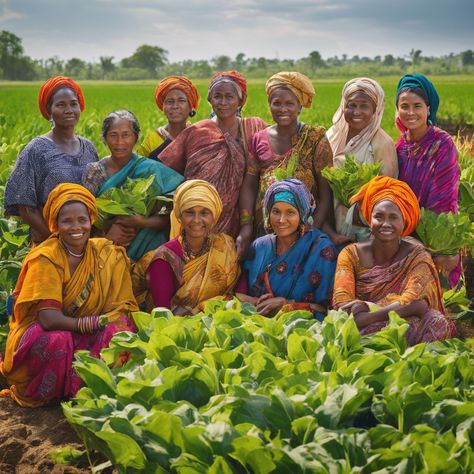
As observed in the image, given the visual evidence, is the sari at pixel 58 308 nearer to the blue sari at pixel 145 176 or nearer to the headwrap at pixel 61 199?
the headwrap at pixel 61 199

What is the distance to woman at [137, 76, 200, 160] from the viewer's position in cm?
571

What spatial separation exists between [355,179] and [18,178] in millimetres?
2231

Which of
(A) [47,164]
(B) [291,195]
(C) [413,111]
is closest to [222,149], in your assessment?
(B) [291,195]

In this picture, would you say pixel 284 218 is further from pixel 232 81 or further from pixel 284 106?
pixel 232 81

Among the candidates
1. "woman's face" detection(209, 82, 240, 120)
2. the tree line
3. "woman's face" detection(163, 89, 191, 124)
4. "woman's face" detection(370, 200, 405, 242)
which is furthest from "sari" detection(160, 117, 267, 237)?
the tree line

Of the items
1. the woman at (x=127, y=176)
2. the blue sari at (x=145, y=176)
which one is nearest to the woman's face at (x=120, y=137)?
the woman at (x=127, y=176)

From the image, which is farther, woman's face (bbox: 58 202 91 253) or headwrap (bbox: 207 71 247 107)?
headwrap (bbox: 207 71 247 107)

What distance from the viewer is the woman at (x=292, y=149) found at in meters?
5.14

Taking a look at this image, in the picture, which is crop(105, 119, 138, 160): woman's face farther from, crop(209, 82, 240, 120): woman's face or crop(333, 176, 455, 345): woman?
crop(333, 176, 455, 345): woman

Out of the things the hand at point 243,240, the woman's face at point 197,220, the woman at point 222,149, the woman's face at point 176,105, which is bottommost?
the hand at point 243,240

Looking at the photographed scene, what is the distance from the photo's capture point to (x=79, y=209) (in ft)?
14.7

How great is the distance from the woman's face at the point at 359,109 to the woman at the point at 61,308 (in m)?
1.78

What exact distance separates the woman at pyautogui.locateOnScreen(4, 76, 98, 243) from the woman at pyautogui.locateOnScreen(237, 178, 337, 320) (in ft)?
4.71

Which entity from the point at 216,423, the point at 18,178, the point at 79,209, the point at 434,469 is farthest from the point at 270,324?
the point at 18,178
